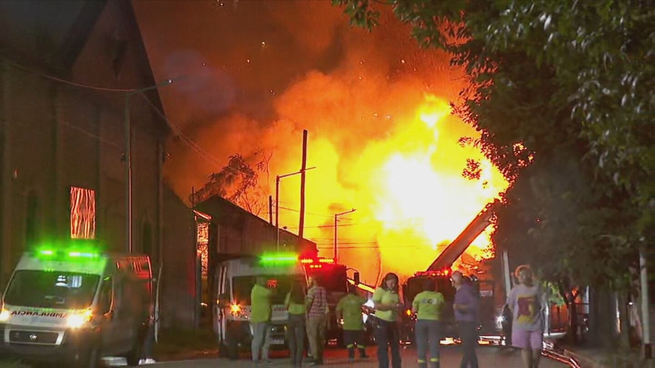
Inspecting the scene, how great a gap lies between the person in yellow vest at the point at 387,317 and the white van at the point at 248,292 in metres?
7.08

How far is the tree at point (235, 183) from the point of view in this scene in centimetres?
6303

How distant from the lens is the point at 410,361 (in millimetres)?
20844

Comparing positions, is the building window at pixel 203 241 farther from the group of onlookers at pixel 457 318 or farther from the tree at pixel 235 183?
the group of onlookers at pixel 457 318

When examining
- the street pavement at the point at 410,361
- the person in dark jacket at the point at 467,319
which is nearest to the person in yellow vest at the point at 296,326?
the street pavement at the point at 410,361

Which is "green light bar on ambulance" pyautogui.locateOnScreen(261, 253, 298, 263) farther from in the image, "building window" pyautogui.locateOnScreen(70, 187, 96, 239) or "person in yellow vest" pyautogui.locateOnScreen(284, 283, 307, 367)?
"building window" pyautogui.locateOnScreen(70, 187, 96, 239)

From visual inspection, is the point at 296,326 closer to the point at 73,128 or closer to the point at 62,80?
the point at 62,80

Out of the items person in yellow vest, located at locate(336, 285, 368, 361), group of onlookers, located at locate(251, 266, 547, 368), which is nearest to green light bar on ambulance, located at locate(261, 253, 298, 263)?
person in yellow vest, located at locate(336, 285, 368, 361)

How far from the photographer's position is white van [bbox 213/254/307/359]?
2247cm

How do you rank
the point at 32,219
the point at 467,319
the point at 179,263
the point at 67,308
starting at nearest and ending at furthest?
1. the point at 467,319
2. the point at 67,308
3. the point at 32,219
4. the point at 179,263

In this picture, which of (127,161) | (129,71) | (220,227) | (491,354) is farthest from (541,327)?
(220,227)

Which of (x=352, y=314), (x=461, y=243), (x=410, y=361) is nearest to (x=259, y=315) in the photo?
(x=352, y=314)

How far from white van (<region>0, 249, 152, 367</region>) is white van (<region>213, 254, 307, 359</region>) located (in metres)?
3.11

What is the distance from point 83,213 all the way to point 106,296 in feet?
41.9

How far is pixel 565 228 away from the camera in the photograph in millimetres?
20375
